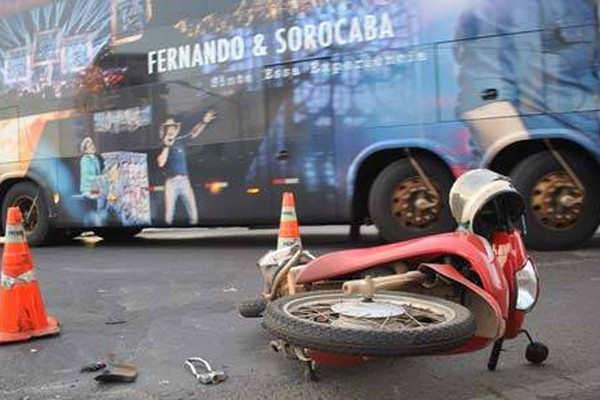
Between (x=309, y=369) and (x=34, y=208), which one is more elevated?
(x=34, y=208)

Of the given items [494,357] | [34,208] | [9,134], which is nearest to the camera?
[494,357]

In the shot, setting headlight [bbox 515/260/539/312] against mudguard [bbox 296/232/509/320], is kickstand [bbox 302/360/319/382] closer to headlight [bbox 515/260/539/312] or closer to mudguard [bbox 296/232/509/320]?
mudguard [bbox 296/232/509/320]

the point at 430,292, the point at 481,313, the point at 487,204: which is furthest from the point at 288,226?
the point at 481,313

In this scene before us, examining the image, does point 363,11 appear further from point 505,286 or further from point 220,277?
point 505,286

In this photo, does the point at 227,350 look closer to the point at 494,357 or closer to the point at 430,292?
the point at 430,292

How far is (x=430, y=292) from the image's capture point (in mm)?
3904

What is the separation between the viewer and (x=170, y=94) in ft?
34.9

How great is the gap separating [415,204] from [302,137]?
171 cm

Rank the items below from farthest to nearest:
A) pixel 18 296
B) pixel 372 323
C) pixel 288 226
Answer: pixel 288 226
pixel 18 296
pixel 372 323

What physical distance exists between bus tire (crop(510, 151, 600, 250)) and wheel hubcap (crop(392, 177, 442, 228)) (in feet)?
3.41

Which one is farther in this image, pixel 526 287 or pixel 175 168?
pixel 175 168

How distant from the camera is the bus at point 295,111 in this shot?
27.2 ft

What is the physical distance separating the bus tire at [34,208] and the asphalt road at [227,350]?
4.14 metres

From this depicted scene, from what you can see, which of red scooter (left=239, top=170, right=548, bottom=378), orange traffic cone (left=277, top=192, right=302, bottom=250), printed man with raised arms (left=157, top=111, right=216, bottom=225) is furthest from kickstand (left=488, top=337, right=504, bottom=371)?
printed man with raised arms (left=157, top=111, right=216, bottom=225)
